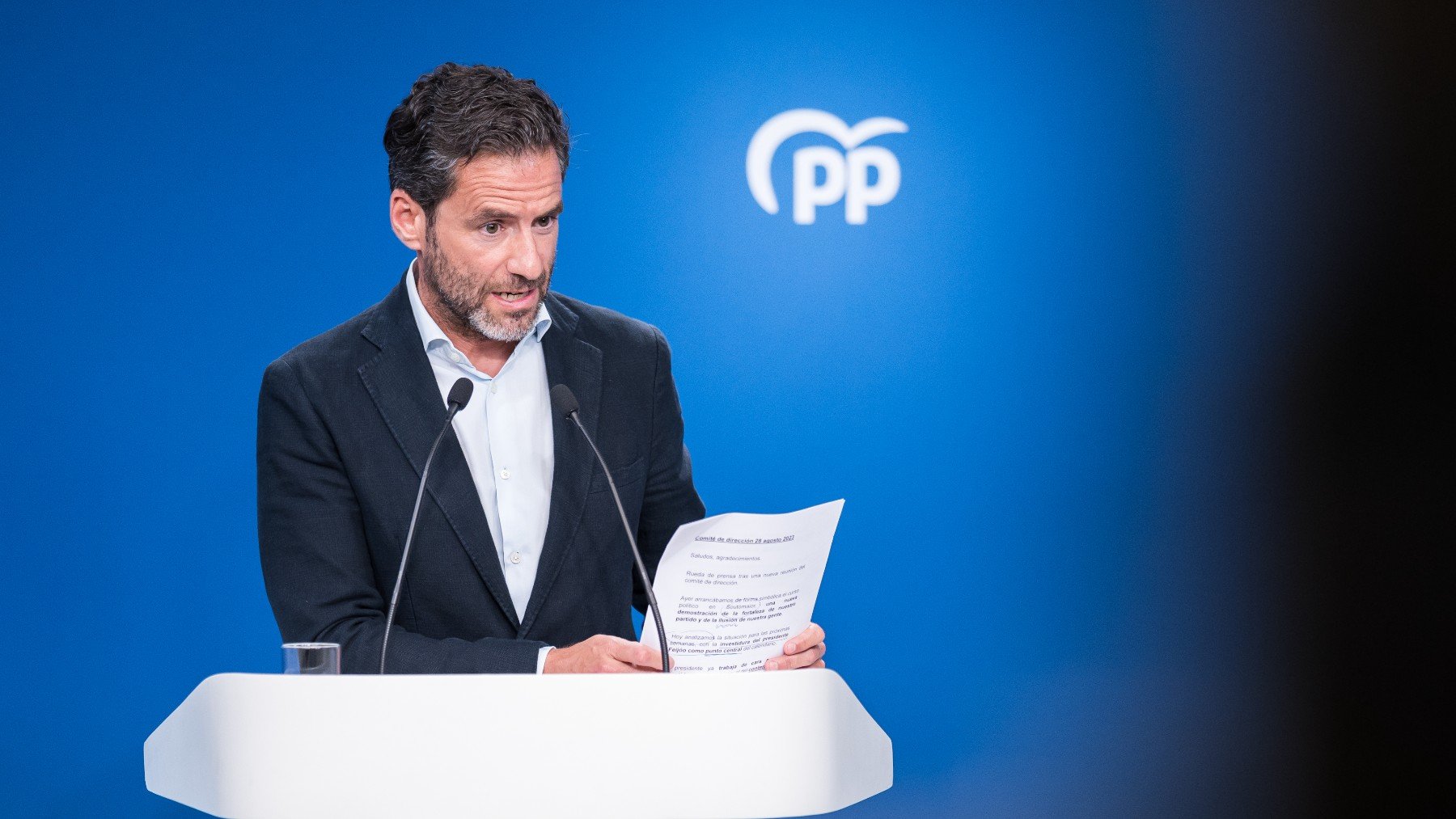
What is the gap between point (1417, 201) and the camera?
3.55m

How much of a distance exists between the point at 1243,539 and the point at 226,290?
8.81 ft

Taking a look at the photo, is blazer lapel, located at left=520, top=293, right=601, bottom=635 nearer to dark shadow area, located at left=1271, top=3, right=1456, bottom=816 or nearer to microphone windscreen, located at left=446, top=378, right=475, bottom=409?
microphone windscreen, located at left=446, top=378, right=475, bottom=409

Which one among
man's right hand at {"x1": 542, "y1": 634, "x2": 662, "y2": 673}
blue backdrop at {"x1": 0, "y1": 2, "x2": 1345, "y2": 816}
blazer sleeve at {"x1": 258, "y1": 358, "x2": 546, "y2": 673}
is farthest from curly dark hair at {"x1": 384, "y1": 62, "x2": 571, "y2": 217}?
blue backdrop at {"x1": 0, "y1": 2, "x2": 1345, "y2": 816}

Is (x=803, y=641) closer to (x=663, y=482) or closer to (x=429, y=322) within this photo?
(x=663, y=482)

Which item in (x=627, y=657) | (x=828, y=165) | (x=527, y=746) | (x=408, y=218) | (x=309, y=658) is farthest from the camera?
(x=828, y=165)

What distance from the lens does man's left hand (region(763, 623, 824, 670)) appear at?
5.44 feet

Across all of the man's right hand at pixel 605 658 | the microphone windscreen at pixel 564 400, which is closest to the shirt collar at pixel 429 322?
the microphone windscreen at pixel 564 400

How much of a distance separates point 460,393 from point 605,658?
37cm

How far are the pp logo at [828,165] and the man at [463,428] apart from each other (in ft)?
4.52

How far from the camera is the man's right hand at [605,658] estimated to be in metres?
1.56

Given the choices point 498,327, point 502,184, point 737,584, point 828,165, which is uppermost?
point 828,165

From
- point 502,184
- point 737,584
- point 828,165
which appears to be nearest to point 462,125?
point 502,184

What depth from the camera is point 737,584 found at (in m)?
1.60

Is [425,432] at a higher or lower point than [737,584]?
higher
